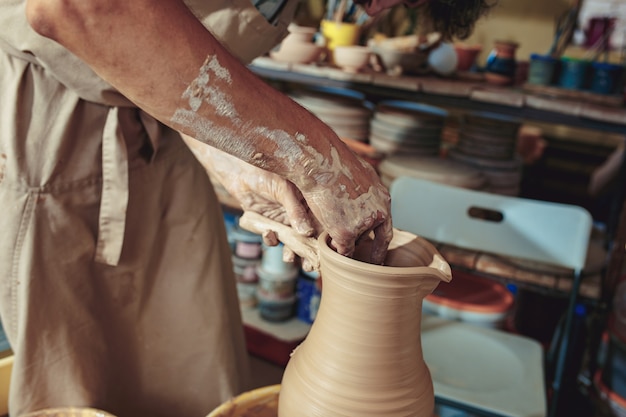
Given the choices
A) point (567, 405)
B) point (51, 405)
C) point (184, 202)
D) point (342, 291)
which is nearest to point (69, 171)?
point (184, 202)

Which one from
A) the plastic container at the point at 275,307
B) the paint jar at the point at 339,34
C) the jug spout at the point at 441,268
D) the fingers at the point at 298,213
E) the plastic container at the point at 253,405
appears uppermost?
the paint jar at the point at 339,34

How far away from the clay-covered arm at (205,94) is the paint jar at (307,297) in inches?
68.9

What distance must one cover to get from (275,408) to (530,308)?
1830 millimetres

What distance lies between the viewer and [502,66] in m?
2.84

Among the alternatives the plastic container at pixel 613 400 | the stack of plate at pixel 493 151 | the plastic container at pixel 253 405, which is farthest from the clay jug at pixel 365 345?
the stack of plate at pixel 493 151

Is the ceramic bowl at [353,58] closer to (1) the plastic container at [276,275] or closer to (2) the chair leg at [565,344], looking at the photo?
(1) the plastic container at [276,275]

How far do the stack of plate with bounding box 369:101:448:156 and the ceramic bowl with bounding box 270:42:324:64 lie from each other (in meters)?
0.41

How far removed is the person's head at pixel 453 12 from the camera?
134cm

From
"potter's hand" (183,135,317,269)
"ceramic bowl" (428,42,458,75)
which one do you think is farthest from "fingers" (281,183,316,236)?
"ceramic bowl" (428,42,458,75)

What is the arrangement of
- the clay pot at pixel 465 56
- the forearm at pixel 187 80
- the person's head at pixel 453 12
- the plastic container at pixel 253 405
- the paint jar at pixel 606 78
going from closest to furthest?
1. the forearm at pixel 187 80
2. the plastic container at pixel 253 405
3. the person's head at pixel 453 12
4. the paint jar at pixel 606 78
5. the clay pot at pixel 465 56

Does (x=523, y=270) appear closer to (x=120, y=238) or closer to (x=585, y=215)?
(x=585, y=215)

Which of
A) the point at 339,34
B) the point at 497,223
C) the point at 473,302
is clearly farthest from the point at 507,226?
the point at 339,34

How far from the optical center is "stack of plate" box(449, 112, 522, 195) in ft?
8.39

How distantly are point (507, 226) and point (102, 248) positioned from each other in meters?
1.26
